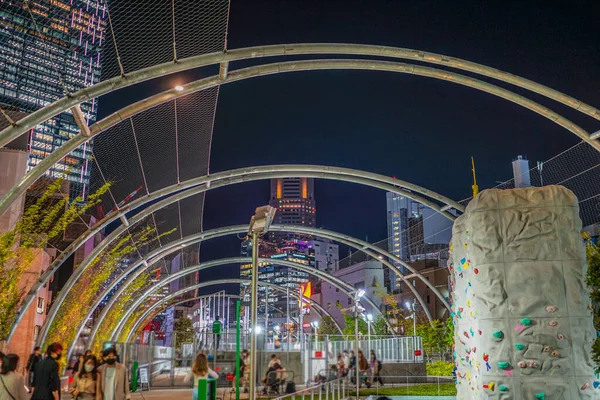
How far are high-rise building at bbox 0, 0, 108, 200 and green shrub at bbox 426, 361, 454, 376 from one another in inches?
1075

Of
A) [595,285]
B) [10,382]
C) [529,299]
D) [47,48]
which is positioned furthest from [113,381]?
[595,285]

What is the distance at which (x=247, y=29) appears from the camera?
46.0 feet

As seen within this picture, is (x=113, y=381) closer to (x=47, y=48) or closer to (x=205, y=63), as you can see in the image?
(x=205, y=63)

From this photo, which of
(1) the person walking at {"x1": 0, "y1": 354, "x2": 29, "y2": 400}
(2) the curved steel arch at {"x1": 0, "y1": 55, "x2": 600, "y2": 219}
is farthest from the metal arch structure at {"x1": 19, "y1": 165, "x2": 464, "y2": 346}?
(1) the person walking at {"x1": 0, "y1": 354, "x2": 29, "y2": 400}

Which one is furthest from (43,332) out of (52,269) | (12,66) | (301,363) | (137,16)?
(137,16)

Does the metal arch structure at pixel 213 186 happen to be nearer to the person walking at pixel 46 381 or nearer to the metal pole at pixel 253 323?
the person walking at pixel 46 381

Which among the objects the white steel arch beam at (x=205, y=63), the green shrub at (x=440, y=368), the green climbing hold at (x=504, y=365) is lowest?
the green shrub at (x=440, y=368)

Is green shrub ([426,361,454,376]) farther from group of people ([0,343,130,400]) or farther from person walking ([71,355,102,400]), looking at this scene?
person walking ([71,355,102,400])

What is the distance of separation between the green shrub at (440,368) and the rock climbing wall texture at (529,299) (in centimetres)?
2239

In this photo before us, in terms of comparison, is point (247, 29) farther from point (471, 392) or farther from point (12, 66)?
point (471, 392)

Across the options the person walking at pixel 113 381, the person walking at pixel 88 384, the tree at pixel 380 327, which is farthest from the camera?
the tree at pixel 380 327

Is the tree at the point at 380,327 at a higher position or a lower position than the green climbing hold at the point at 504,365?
higher

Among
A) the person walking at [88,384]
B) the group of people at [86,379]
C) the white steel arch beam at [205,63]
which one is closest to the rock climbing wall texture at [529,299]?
the white steel arch beam at [205,63]

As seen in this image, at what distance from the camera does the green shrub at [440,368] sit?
34.1 metres
